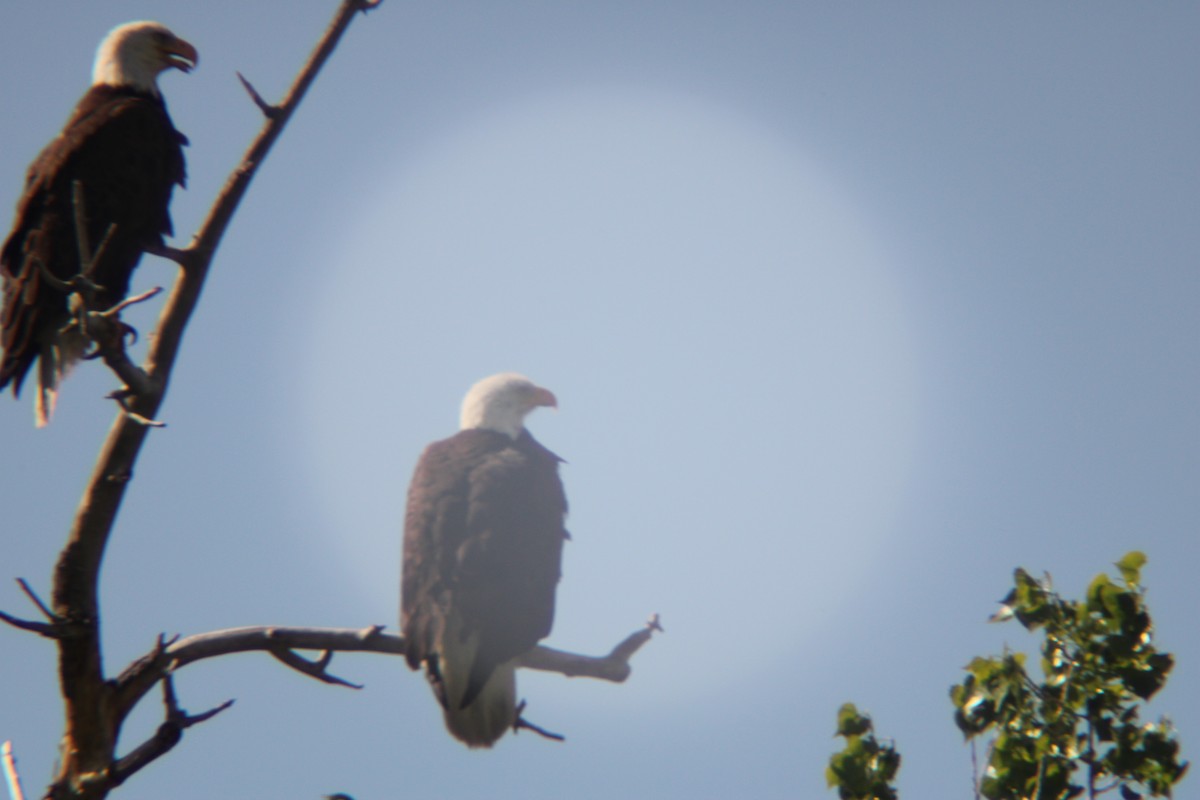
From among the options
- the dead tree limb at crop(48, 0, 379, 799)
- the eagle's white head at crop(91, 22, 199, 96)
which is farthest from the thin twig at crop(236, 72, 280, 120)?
the eagle's white head at crop(91, 22, 199, 96)

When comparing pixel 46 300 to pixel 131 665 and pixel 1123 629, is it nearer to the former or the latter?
pixel 131 665

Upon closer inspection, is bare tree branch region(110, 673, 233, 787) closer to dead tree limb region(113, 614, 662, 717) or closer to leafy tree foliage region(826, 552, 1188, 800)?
dead tree limb region(113, 614, 662, 717)

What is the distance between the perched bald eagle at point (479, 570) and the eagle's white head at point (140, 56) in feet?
7.81

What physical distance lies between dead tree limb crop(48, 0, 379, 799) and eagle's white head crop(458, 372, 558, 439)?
101 inches

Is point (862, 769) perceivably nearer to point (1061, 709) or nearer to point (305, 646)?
point (1061, 709)

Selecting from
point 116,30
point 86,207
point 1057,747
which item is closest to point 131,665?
point 86,207

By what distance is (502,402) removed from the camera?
684 cm

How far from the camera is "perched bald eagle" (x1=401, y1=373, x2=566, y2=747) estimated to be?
16.3 feet

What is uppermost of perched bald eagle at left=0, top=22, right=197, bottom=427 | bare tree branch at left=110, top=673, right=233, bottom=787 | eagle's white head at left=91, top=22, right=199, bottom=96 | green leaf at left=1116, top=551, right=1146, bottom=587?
eagle's white head at left=91, top=22, right=199, bottom=96

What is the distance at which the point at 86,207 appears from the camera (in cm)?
530

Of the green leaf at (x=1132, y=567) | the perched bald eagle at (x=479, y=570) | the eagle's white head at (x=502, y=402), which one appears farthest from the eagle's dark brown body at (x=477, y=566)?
the green leaf at (x=1132, y=567)

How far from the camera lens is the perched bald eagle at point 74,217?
5000mm

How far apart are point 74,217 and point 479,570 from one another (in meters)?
2.17

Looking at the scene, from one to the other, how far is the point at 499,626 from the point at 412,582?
1.61ft
